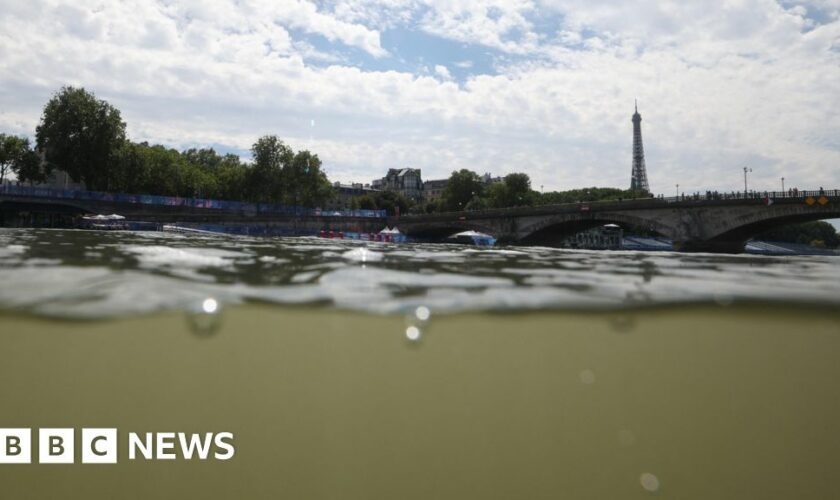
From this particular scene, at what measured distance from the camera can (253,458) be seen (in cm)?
214

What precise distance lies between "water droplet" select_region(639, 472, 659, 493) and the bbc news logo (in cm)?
173

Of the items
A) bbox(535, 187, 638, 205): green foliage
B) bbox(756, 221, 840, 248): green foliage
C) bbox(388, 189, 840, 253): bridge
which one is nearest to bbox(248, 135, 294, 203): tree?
bbox(388, 189, 840, 253): bridge

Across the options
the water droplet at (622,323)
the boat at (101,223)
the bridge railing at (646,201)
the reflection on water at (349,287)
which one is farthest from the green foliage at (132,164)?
the water droplet at (622,323)

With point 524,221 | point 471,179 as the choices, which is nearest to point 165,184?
point 524,221

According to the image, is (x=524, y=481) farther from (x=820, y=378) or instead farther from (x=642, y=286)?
(x=642, y=286)

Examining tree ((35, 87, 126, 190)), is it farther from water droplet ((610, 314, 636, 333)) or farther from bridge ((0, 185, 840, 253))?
water droplet ((610, 314, 636, 333))

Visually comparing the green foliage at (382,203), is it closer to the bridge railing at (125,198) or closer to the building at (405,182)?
the building at (405,182)

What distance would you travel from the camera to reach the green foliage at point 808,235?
13125 cm

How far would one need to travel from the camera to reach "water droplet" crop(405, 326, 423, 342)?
12.3ft

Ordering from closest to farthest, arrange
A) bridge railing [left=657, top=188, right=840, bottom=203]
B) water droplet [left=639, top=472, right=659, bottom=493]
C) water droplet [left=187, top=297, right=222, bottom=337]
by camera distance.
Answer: water droplet [left=639, top=472, right=659, bottom=493], water droplet [left=187, top=297, right=222, bottom=337], bridge railing [left=657, top=188, right=840, bottom=203]

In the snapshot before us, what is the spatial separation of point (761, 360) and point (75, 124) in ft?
232

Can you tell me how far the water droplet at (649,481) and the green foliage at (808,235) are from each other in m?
147

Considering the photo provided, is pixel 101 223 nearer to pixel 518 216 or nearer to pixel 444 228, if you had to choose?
pixel 444 228

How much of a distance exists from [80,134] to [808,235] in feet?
569
